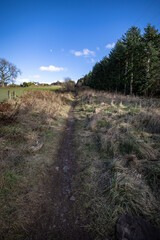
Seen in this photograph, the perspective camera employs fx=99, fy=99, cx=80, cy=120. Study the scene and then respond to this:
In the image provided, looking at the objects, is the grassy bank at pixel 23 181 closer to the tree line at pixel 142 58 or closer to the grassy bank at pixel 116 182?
the grassy bank at pixel 116 182

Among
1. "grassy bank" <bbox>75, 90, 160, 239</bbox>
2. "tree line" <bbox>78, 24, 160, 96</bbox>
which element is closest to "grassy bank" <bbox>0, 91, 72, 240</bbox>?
"grassy bank" <bbox>75, 90, 160, 239</bbox>

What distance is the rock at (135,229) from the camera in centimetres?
169

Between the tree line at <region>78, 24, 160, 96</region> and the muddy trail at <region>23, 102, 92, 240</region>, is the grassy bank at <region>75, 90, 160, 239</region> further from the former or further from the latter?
the tree line at <region>78, 24, 160, 96</region>

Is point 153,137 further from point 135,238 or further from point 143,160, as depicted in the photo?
point 135,238

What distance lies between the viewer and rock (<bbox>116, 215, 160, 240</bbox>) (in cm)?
169

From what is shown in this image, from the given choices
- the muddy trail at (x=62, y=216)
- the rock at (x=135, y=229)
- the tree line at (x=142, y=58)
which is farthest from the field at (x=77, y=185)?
the tree line at (x=142, y=58)

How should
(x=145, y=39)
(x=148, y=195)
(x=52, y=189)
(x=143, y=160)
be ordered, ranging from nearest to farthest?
(x=148, y=195) < (x=52, y=189) < (x=143, y=160) < (x=145, y=39)

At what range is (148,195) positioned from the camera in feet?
Answer: 7.93

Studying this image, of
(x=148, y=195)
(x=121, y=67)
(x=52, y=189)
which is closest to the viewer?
(x=148, y=195)

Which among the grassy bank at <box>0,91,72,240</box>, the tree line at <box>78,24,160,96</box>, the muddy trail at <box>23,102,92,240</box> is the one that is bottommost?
the muddy trail at <box>23,102,92,240</box>

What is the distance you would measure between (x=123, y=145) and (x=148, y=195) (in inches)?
78.2

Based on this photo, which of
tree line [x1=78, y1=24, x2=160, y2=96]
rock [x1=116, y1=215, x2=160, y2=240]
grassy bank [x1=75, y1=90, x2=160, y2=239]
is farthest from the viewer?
tree line [x1=78, y1=24, x2=160, y2=96]

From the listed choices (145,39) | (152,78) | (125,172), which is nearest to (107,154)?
(125,172)

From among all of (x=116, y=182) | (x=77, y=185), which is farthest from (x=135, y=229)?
(x=77, y=185)
